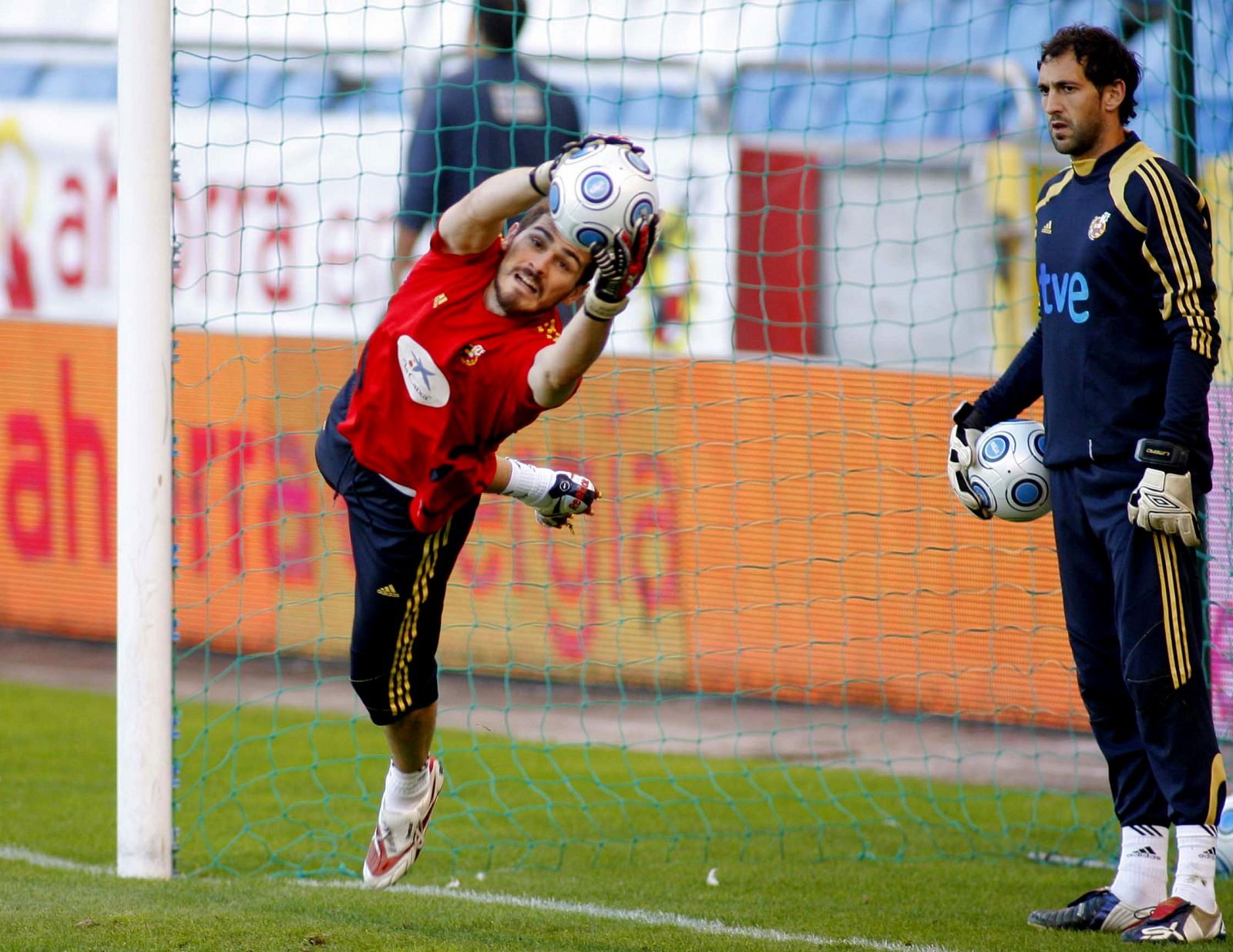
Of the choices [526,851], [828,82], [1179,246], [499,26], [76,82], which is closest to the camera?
[1179,246]

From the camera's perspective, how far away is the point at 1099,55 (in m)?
4.01

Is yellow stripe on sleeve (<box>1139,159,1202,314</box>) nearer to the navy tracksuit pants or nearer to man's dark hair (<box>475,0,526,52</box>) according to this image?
the navy tracksuit pants

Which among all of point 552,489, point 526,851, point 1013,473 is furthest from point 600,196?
point 526,851

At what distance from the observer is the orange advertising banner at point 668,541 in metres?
6.97

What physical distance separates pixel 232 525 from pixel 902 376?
3.74 metres

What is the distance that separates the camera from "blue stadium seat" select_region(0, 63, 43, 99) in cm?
959

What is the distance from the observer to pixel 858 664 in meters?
7.50

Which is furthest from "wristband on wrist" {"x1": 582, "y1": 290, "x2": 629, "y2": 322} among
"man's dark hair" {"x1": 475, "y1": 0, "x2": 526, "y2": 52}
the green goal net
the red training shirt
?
"man's dark hair" {"x1": 475, "y1": 0, "x2": 526, "y2": 52}

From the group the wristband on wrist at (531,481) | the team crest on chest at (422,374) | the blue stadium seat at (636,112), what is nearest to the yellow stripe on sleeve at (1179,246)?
the wristband on wrist at (531,481)

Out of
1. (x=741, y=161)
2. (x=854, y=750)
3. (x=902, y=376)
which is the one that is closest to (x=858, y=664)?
(x=854, y=750)

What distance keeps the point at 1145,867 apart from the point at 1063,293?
5.12ft

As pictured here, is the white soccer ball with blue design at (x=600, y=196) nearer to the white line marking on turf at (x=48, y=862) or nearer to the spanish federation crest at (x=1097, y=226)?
the spanish federation crest at (x=1097, y=226)

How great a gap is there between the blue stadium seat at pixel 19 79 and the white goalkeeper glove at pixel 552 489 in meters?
6.64

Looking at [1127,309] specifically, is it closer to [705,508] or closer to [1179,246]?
[1179,246]
